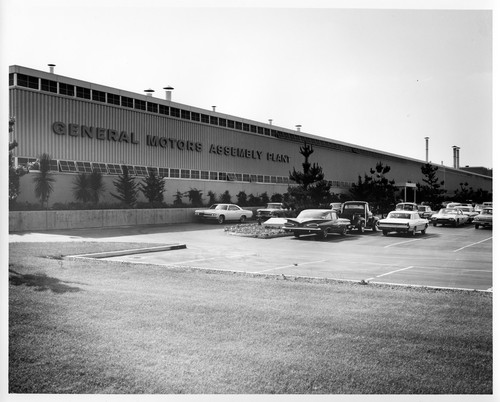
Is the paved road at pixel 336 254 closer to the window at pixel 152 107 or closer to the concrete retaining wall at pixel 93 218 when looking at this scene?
the concrete retaining wall at pixel 93 218

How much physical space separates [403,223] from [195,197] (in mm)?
3196

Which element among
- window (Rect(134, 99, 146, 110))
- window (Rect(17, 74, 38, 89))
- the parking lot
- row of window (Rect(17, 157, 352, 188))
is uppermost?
window (Rect(17, 74, 38, 89))

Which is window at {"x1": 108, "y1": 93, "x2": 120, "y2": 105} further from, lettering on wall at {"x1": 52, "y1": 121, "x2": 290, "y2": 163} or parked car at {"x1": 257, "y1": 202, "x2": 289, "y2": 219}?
parked car at {"x1": 257, "y1": 202, "x2": 289, "y2": 219}

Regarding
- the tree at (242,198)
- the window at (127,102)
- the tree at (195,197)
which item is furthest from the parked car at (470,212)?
the window at (127,102)

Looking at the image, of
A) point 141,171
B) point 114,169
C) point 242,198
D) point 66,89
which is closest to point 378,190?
point 242,198

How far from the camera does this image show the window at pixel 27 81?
6262 mm

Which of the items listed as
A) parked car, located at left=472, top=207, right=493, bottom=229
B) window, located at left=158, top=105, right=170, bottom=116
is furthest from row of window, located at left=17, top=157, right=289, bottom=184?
parked car, located at left=472, top=207, right=493, bottom=229

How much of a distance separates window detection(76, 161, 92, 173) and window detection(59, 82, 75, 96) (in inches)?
39.8

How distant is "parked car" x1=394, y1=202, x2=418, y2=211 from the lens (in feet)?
23.3

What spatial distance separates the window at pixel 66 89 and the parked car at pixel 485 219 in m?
5.98

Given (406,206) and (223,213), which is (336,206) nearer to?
(406,206)

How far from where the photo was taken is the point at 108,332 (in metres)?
5.42

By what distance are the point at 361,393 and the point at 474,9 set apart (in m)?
5.16

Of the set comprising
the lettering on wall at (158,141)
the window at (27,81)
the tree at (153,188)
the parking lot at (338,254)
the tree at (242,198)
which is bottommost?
the parking lot at (338,254)
